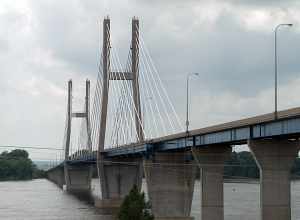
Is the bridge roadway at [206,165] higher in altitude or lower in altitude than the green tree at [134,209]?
higher

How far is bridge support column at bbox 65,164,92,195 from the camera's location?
134 m

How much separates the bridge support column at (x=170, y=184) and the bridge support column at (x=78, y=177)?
249 feet

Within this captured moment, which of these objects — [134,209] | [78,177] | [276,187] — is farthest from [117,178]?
[78,177]

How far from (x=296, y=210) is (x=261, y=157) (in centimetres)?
3369

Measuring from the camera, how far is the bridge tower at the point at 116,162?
234ft

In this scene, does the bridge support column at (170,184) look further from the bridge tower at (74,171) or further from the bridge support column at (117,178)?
the bridge tower at (74,171)

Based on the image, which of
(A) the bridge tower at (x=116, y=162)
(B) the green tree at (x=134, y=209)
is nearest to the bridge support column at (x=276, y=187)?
(B) the green tree at (x=134, y=209)

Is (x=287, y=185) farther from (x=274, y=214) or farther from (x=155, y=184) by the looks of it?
(x=155, y=184)

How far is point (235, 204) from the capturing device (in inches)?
2908

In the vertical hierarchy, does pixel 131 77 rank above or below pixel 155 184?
above

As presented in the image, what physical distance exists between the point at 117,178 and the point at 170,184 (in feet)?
72.3

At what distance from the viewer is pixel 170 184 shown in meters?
56.4

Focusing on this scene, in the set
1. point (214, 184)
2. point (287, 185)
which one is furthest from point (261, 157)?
point (214, 184)

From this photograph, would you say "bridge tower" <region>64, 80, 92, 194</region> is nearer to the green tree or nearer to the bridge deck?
the bridge deck
